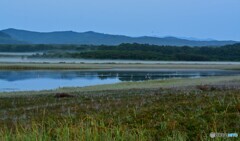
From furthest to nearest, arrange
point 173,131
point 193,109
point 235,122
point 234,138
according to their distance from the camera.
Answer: point 193,109 → point 235,122 → point 173,131 → point 234,138

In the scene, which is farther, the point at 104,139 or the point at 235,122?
the point at 235,122

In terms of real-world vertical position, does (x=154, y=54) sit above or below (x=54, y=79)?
above

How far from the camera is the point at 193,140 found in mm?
7961

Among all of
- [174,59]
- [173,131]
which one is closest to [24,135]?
[173,131]

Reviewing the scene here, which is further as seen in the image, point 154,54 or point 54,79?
point 154,54

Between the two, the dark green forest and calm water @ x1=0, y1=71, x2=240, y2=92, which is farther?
the dark green forest

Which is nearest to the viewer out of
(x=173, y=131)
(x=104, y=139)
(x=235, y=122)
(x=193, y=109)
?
(x=104, y=139)

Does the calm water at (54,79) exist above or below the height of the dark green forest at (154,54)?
below

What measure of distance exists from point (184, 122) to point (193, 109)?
191cm

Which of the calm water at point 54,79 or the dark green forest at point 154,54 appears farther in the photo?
the dark green forest at point 154,54

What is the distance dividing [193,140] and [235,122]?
4.35 feet

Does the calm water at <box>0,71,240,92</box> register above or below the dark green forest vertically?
below

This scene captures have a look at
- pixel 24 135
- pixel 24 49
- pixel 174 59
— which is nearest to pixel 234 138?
pixel 24 135

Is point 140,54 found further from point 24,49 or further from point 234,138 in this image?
point 234,138
